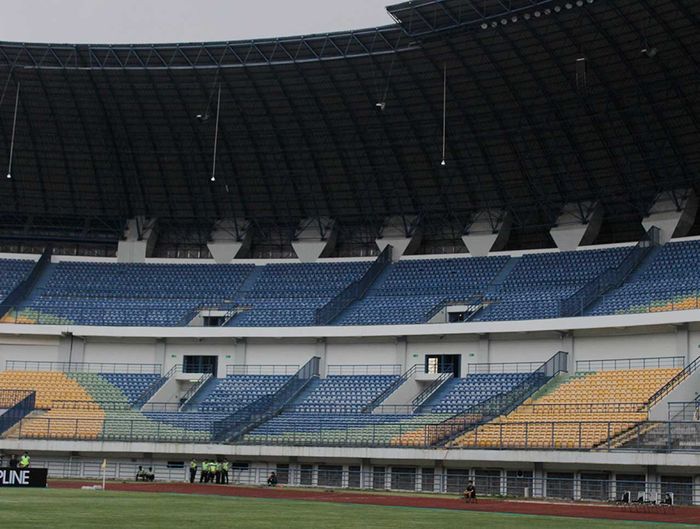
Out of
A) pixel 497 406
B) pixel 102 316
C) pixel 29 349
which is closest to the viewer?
pixel 497 406

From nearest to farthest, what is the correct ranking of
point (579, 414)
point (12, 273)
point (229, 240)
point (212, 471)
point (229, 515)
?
point (229, 515), point (579, 414), point (212, 471), point (12, 273), point (229, 240)

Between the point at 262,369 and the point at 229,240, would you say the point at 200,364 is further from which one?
the point at 229,240

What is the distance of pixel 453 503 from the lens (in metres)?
36.6

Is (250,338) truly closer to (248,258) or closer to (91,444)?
(248,258)

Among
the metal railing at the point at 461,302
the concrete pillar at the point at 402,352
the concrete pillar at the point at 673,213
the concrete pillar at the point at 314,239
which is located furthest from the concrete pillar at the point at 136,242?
the concrete pillar at the point at 673,213

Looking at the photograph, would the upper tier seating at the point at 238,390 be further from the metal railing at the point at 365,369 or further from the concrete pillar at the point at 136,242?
the concrete pillar at the point at 136,242

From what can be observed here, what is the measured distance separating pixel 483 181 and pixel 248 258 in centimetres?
1722

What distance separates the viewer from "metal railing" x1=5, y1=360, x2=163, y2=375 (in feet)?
208

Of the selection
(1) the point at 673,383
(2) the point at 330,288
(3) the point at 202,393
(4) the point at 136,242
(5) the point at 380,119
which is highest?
(5) the point at 380,119

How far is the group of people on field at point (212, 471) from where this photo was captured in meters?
48.6

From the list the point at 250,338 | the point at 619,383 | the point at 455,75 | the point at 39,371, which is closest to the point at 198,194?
the point at 250,338

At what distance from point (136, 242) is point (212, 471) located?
2466cm

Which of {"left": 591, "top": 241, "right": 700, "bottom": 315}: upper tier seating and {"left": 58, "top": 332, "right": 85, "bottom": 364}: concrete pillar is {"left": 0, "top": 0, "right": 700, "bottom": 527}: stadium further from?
{"left": 58, "top": 332, "right": 85, "bottom": 364}: concrete pillar

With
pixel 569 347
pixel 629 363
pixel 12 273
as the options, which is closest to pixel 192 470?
pixel 569 347
